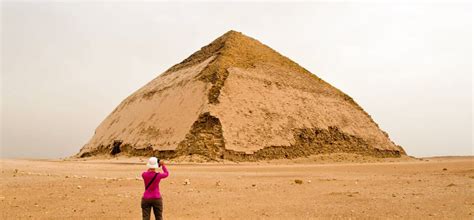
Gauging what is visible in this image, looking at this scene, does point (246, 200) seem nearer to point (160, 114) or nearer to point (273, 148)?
point (273, 148)

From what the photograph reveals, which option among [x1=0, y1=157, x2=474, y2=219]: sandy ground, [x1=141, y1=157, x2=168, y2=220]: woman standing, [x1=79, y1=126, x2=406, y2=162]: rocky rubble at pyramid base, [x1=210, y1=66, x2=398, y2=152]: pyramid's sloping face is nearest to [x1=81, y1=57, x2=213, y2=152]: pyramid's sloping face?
[x1=79, y1=126, x2=406, y2=162]: rocky rubble at pyramid base

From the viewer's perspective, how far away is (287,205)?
347 inches

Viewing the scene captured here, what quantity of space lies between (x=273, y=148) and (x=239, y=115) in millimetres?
3564

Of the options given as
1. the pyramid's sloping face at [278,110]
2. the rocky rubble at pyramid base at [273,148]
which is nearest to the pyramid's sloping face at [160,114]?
the rocky rubble at pyramid base at [273,148]

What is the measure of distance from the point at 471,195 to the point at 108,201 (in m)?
8.11

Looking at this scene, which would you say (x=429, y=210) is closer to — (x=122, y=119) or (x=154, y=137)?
A: (x=154, y=137)

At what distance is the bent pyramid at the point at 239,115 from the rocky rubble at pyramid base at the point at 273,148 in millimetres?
72

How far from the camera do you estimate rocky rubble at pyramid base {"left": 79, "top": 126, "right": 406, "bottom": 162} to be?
28.5 metres

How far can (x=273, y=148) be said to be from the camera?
31078 mm

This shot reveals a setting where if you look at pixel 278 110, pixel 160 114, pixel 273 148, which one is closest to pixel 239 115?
pixel 273 148

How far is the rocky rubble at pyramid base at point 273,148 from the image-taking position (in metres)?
28.5

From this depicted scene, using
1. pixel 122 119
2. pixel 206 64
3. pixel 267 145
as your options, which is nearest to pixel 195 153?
pixel 267 145

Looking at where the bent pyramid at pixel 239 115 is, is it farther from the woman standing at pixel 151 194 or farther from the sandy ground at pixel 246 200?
the woman standing at pixel 151 194

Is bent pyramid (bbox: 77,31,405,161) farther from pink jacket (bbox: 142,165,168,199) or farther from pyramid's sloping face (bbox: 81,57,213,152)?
pink jacket (bbox: 142,165,168,199)
